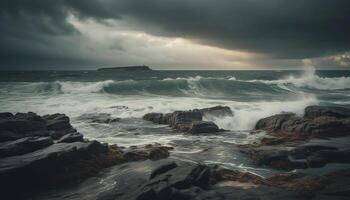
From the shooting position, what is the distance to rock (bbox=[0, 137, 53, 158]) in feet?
27.0

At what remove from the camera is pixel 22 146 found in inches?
339

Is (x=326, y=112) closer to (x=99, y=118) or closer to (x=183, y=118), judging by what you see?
(x=183, y=118)

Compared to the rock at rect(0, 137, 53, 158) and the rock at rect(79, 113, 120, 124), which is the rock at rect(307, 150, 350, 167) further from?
the rock at rect(79, 113, 120, 124)

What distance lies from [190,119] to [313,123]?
6.28 m

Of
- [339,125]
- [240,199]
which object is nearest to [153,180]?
[240,199]

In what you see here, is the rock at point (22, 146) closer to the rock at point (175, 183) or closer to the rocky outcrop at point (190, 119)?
the rock at point (175, 183)

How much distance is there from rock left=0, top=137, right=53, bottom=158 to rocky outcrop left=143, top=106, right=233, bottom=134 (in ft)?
23.9

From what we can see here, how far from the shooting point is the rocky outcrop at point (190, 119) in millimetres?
14750

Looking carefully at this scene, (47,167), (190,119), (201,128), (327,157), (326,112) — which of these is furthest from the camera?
(190,119)

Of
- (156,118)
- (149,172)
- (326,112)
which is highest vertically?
(326,112)

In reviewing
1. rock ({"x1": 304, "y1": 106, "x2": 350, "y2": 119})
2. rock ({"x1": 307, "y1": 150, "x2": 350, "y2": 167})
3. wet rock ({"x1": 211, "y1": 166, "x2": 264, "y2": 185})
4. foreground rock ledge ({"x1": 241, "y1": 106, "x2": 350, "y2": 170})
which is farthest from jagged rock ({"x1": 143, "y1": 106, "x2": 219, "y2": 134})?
wet rock ({"x1": 211, "y1": 166, "x2": 264, "y2": 185})

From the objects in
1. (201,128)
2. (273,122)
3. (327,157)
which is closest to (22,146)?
(201,128)

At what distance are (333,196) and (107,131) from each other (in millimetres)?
11165

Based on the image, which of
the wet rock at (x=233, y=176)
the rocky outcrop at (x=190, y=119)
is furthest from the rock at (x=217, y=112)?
the wet rock at (x=233, y=176)
